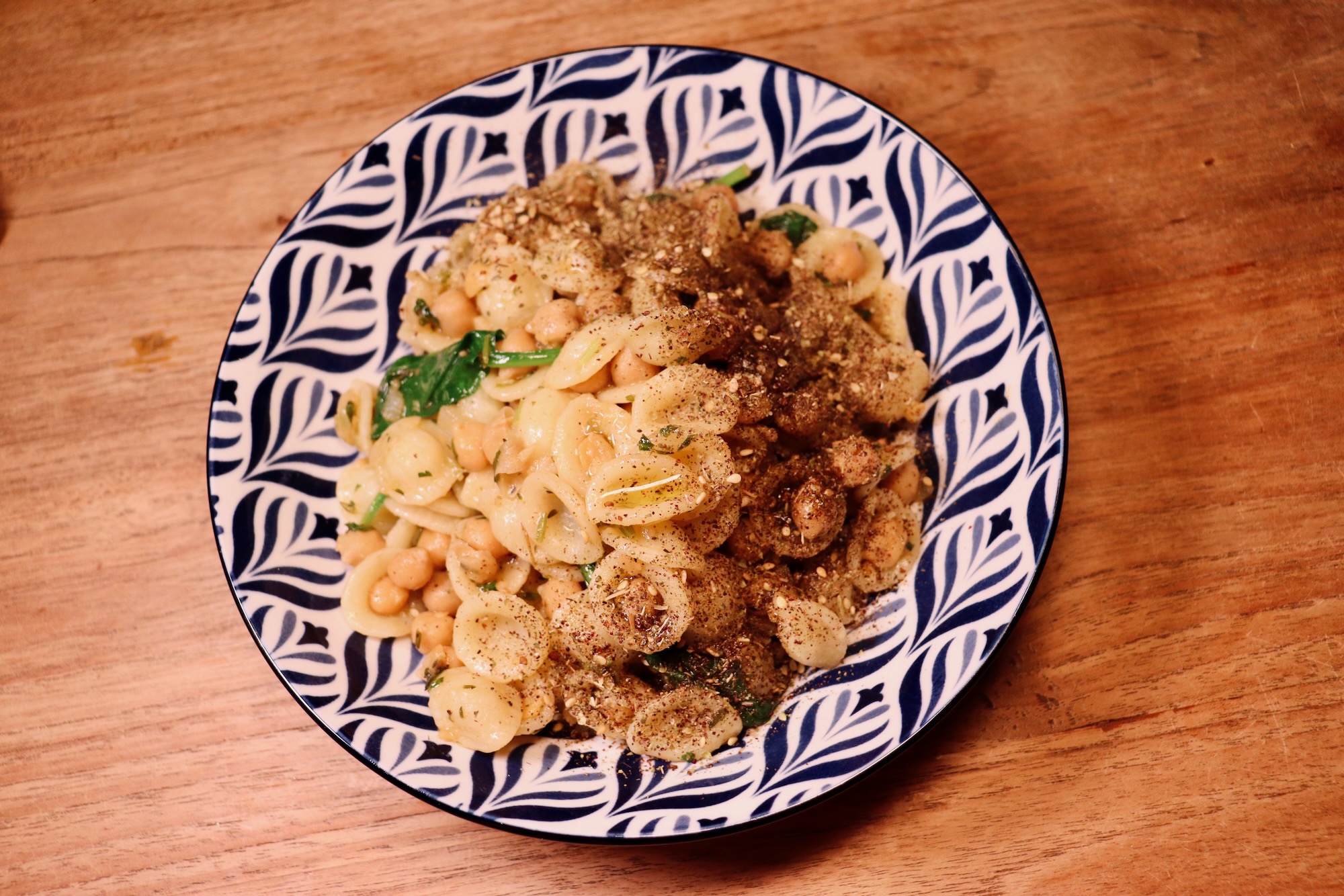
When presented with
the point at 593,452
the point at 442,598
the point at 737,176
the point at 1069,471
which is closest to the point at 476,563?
the point at 442,598

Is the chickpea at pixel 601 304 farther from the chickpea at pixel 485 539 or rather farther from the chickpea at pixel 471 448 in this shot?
the chickpea at pixel 485 539

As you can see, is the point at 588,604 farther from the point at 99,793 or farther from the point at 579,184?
the point at 99,793

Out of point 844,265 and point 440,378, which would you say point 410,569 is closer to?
point 440,378

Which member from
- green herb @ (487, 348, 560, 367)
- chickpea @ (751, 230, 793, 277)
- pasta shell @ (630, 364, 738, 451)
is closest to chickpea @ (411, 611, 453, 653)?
green herb @ (487, 348, 560, 367)

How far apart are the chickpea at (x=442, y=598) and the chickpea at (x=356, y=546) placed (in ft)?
0.86

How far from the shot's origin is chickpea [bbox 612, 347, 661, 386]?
2.82m

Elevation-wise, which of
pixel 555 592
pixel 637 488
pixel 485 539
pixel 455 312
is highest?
pixel 455 312

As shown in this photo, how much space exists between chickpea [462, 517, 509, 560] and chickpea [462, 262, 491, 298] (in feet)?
2.82

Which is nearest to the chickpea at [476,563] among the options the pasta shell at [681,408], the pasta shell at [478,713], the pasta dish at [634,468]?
the pasta dish at [634,468]

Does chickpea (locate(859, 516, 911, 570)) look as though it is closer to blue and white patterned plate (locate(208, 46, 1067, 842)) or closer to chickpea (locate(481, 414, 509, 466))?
blue and white patterned plate (locate(208, 46, 1067, 842))

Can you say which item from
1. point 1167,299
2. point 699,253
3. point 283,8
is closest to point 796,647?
point 699,253

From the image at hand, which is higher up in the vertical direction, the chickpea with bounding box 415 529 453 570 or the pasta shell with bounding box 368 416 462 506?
the pasta shell with bounding box 368 416 462 506

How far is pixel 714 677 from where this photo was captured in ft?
9.38

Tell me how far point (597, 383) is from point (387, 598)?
1.08 meters
